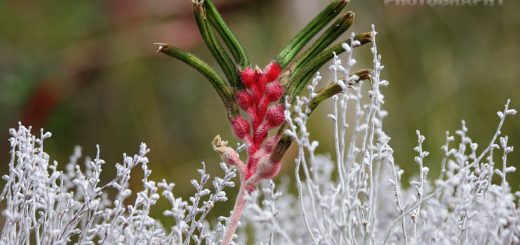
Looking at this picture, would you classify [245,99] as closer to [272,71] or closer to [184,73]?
[272,71]

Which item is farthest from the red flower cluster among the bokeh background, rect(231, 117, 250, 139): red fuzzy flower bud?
the bokeh background

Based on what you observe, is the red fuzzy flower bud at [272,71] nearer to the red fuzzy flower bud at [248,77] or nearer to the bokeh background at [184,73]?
the red fuzzy flower bud at [248,77]

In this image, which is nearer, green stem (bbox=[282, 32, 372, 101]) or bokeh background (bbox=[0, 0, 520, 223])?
green stem (bbox=[282, 32, 372, 101])

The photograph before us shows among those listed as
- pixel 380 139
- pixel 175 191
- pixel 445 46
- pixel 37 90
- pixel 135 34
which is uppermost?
pixel 135 34

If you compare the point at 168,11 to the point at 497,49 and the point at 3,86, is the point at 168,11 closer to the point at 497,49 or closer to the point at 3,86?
the point at 3,86

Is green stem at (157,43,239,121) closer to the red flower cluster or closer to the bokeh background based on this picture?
the red flower cluster

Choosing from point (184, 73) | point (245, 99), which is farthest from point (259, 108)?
point (184, 73)

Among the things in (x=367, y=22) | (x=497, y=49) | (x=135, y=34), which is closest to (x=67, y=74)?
(x=135, y=34)
